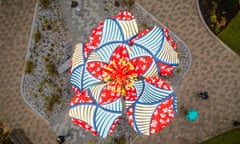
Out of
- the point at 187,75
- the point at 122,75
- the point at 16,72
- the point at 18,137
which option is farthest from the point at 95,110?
the point at 16,72

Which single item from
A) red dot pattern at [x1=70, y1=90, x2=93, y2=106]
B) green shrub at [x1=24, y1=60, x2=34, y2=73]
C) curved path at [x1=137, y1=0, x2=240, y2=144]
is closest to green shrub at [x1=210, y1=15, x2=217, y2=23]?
curved path at [x1=137, y1=0, x2=240, y2=144]

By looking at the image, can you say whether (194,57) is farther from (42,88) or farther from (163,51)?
(42,88)

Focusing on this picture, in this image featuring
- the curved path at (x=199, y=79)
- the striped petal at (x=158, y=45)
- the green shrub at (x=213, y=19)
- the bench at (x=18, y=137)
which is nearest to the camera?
the striped petal at (x=158, y=45)

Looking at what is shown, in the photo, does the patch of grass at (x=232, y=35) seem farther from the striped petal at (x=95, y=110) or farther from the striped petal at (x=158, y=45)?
the striped petal at (x=95, y=110)

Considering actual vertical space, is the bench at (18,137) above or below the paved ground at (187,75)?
below

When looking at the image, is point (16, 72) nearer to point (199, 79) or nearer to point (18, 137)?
point (18, 137)

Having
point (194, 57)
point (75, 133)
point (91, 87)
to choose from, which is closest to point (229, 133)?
point (194, 57)

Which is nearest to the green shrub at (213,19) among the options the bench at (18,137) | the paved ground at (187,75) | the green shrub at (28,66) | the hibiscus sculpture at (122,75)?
the paved ground at (187,75)

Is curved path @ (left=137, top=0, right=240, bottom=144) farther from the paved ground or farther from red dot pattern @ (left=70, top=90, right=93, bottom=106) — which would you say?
red dot pattern @ (left=70, top=90, right=93, bottom=106)
